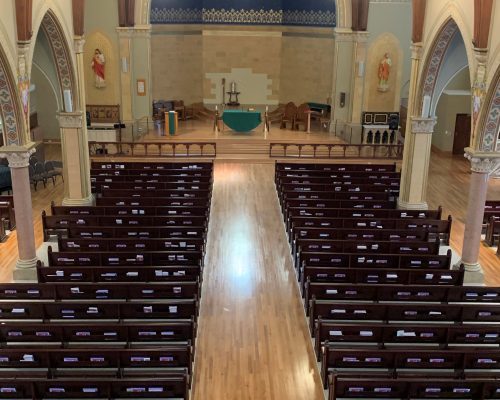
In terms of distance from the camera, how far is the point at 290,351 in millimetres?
10719

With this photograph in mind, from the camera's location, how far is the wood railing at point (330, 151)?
24172 millimetres

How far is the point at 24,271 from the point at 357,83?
16.8 meters

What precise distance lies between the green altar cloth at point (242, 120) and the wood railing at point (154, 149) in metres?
1.94

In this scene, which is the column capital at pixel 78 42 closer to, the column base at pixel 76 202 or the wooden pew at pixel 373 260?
the column base at pixel 76 202

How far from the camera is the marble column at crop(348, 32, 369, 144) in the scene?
25.1 metres

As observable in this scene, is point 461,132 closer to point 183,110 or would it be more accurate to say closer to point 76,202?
point 183,110

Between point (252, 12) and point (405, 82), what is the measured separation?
8.30 metres

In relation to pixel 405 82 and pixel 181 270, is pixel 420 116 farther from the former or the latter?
pixel 405 82

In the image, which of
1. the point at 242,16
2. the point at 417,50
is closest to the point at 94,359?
the point at 417,50

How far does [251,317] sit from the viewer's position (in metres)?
11.9

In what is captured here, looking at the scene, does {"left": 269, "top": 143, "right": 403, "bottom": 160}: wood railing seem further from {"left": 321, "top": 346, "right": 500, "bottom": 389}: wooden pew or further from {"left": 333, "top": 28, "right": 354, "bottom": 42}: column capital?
{"left": 321, "top": 346, "right": 500, "bottom": 389}: wooden pew

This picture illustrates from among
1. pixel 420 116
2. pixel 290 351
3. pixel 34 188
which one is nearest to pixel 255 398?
Result: pixel 290 351

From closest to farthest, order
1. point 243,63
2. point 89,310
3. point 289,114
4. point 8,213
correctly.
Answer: point 89,310 → point 8,213 → point 289,114 → point 243,63

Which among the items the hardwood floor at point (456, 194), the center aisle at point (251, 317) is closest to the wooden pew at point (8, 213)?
the center aisle at point (251, 317)
